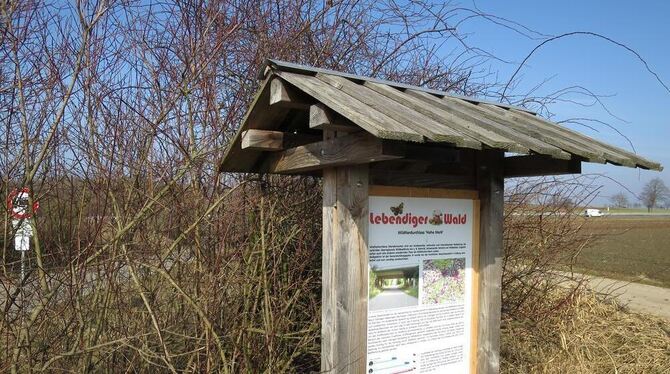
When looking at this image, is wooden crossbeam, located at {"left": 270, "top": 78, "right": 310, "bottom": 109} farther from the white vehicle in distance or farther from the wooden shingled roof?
the white vehicle in distance

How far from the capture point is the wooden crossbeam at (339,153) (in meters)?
2.75

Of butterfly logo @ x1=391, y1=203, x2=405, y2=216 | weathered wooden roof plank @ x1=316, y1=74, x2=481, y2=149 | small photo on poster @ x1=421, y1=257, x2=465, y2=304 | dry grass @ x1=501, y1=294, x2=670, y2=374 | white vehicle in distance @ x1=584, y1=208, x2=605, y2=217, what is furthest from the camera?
white vehicle in distance @ x1=584, y1=208, x2=605, y2=217

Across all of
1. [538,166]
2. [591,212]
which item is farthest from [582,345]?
[538,166]

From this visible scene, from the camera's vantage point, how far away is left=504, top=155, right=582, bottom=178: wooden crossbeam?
3691 mm

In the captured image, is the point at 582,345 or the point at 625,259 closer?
the point at 582,345

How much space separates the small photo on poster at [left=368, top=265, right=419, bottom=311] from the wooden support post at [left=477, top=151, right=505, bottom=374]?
648 millimetres

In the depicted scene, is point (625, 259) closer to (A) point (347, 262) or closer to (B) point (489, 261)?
(B) point (489, 261)

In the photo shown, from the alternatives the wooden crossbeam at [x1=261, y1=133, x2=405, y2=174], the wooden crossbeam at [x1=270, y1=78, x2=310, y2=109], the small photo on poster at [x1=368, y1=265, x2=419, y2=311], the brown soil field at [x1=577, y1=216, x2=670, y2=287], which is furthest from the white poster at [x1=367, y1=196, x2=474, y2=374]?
the brown soil field at [x1=577, y1=216, x2=670, y2=287]

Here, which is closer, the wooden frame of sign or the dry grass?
Answer: the wooden frame of sign

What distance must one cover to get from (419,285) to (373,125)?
1.43 meters

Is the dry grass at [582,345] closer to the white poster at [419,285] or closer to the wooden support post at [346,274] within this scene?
the white poster at [419,285]

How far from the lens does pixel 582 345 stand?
604 centimetres

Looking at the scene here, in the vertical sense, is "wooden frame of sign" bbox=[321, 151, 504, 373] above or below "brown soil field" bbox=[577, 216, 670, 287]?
above

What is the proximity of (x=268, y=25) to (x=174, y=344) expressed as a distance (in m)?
2.73
